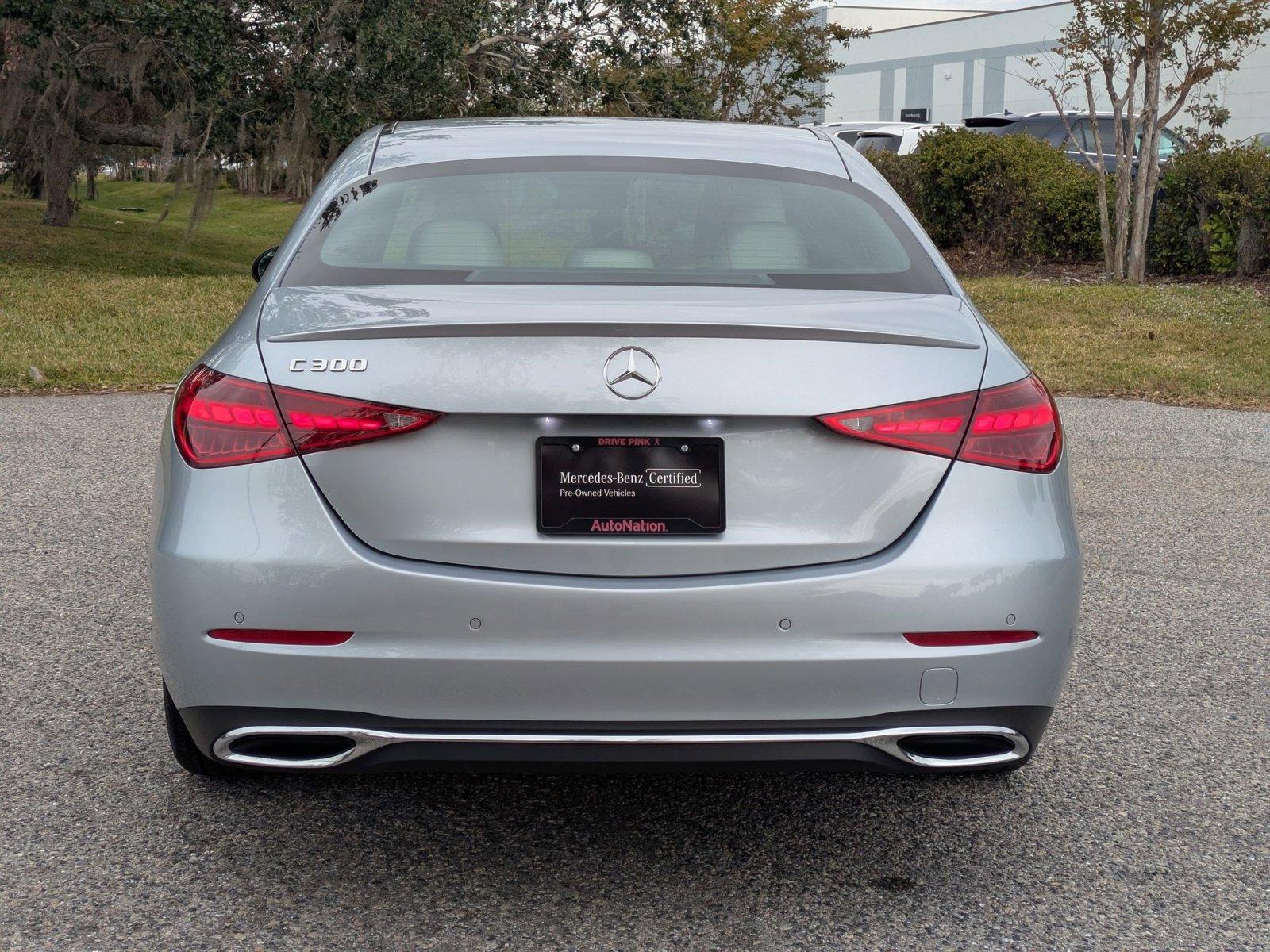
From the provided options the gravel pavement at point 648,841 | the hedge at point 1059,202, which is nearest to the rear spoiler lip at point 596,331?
the gravel pavement at point 648,841

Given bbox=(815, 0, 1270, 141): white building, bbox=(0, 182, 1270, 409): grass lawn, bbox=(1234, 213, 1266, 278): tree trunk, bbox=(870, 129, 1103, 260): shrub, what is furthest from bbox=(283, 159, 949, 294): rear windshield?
bbox=(815, 0, 1270, 141): white building

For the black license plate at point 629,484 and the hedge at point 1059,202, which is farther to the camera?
the hedge at point 1059,202

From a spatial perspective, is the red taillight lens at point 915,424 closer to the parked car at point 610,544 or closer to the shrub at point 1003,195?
the parked car at point 610,544

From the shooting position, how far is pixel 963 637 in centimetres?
255

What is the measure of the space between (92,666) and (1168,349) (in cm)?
942

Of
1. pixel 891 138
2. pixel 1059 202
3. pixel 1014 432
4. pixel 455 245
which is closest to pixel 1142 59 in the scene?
pixel 1059 202

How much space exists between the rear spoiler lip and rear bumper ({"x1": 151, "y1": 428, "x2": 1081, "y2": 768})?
0.29m

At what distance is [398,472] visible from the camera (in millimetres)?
2506

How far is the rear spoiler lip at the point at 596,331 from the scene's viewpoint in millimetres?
2510

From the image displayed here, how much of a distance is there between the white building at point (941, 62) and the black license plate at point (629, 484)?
46.1 m

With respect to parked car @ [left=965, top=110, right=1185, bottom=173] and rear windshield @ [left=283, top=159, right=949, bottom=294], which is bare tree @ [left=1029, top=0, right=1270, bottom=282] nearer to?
parked car @ [left=965, top=110, right=1185, bottom=173]

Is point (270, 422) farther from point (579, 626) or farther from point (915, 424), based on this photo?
point (915, 424)

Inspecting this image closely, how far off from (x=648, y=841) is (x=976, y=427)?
1.21m

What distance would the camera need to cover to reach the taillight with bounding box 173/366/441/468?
98.2 inches
